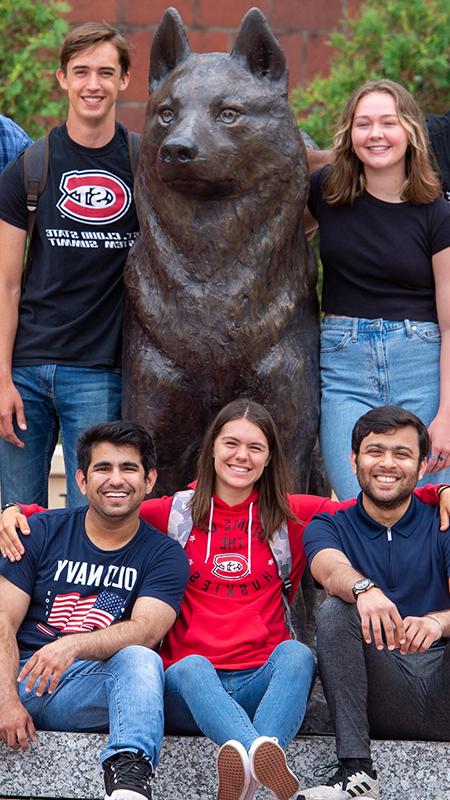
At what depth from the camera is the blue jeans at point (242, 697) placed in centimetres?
407

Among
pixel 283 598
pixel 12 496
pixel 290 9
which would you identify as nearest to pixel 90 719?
pixel 283 598

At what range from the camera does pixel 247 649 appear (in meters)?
4.41

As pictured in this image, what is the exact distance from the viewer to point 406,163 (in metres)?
4.92

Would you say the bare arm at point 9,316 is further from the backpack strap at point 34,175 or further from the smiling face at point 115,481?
the smiling face at point 115,481

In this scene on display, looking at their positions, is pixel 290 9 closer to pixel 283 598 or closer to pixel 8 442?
pixel 8 442

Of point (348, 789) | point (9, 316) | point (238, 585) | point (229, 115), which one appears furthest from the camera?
point (9, 316)

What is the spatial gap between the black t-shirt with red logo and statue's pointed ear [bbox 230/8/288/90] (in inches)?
24.8

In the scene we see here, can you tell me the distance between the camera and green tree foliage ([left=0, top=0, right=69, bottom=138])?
7.54 meters

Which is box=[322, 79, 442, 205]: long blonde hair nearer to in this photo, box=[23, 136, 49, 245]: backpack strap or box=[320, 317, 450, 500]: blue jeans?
box=[320, 317, 450, 500]: blue jeans

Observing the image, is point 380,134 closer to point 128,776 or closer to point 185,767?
point 185,767

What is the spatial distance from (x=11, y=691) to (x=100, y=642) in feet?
0.96

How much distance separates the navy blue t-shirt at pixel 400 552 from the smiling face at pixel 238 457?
28cm

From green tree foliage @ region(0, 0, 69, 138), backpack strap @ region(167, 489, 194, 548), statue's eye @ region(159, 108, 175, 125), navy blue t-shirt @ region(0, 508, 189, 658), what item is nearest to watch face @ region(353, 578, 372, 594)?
navy blue t-shirt @ region(0, 508, 189, 658)

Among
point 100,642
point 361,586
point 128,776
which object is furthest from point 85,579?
point 361,586
